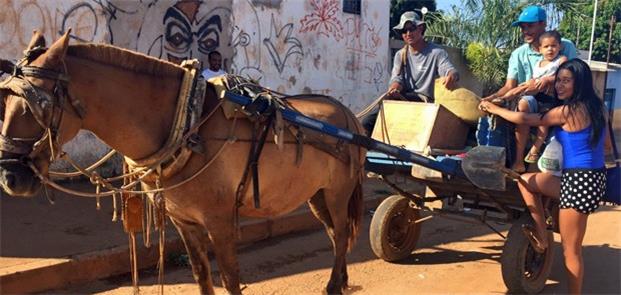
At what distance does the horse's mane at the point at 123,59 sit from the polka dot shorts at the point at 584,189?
107 inches

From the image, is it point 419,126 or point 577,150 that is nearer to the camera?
point 577,150

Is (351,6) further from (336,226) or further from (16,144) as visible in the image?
(16,144)

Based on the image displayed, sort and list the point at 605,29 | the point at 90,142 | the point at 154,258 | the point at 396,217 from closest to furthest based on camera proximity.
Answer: the point at 154,258 → the point at 396,217 → the point at 90,142 → the point at 605,29


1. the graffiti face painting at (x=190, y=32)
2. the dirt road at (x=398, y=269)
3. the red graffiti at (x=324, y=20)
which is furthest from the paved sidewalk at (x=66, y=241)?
the red graffiti at (x=324, y=20)

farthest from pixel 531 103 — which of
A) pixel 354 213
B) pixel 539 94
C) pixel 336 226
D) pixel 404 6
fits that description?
pixel 404 6

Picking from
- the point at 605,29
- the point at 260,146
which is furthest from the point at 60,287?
the point at 605,29

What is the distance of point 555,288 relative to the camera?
5.00 meters

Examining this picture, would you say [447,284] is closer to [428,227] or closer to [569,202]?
[569,202]

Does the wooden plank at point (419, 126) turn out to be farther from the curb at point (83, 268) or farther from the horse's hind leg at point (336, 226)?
the curb at point (83, 268)

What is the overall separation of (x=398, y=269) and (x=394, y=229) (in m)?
0.47

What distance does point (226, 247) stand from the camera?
3.27 m

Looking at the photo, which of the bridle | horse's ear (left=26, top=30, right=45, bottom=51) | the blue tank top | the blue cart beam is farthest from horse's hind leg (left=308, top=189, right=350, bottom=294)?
horse's ear (left=26, top=30, right=45, bottom=51)

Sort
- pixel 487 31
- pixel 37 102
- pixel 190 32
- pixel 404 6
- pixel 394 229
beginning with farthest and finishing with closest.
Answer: pixel 404 6
pixel 487 31
pixel 190 32
pixel 394 229
pixel 37 102

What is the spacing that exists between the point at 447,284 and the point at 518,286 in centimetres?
64
